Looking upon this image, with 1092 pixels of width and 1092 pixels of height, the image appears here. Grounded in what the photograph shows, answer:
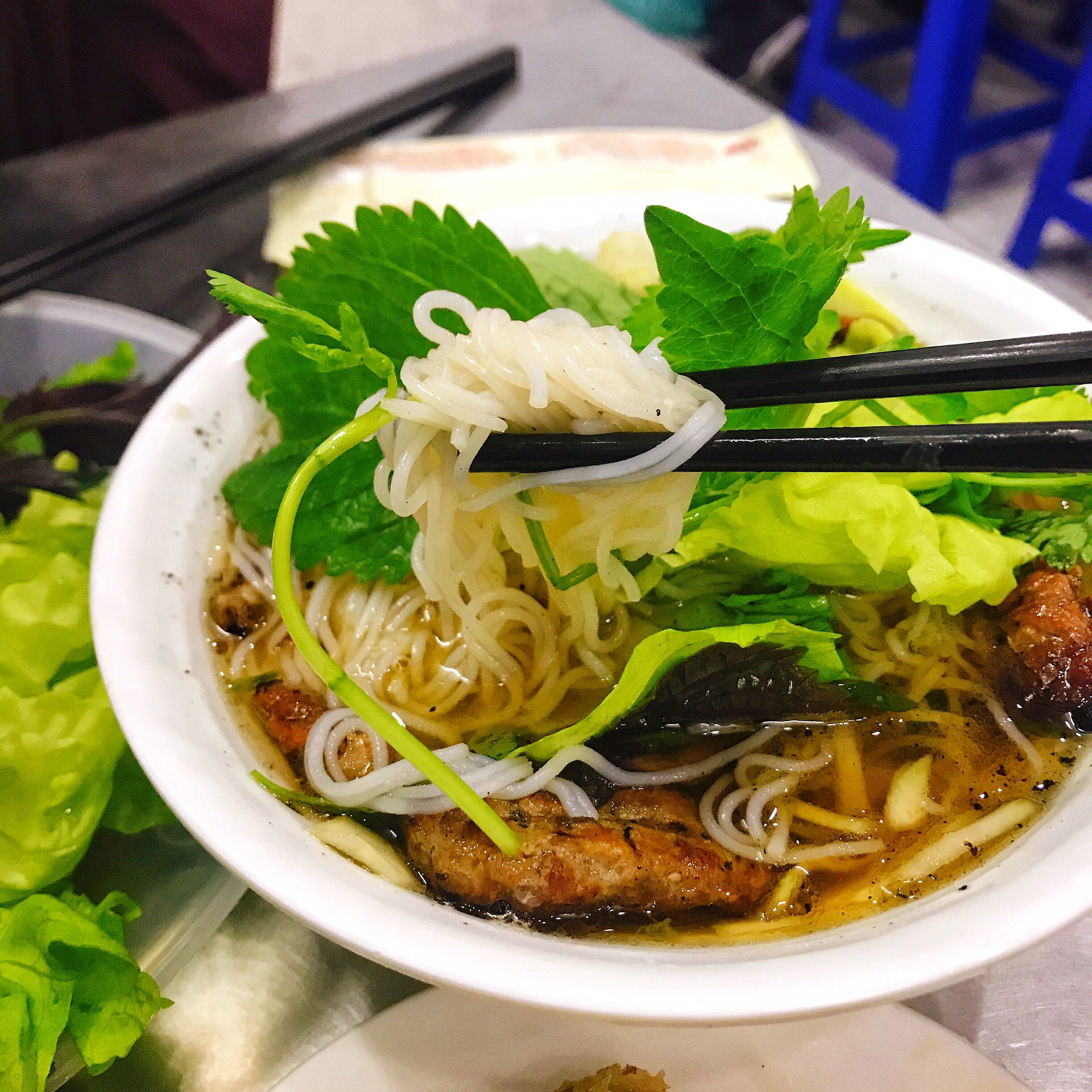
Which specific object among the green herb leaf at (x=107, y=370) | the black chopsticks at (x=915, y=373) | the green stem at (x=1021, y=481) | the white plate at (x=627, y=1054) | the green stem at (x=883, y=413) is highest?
the black chopsticks at (x=915, y=373)

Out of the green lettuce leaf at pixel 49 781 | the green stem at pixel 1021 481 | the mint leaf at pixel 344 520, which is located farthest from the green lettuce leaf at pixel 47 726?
the green stem at pixel 1021 481

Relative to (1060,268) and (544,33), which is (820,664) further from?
(1060,268)

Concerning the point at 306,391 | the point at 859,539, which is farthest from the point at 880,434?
the point at 306,391

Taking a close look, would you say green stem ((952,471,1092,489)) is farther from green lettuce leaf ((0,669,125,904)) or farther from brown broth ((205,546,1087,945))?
green lettuce leaf ((0,669,125,904))

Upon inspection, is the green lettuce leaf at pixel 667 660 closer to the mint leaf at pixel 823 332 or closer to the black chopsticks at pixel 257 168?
the mint leaf at pixel 823 332

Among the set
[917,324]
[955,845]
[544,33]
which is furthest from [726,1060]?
[544,33]

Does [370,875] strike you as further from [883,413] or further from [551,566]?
[883,413]
